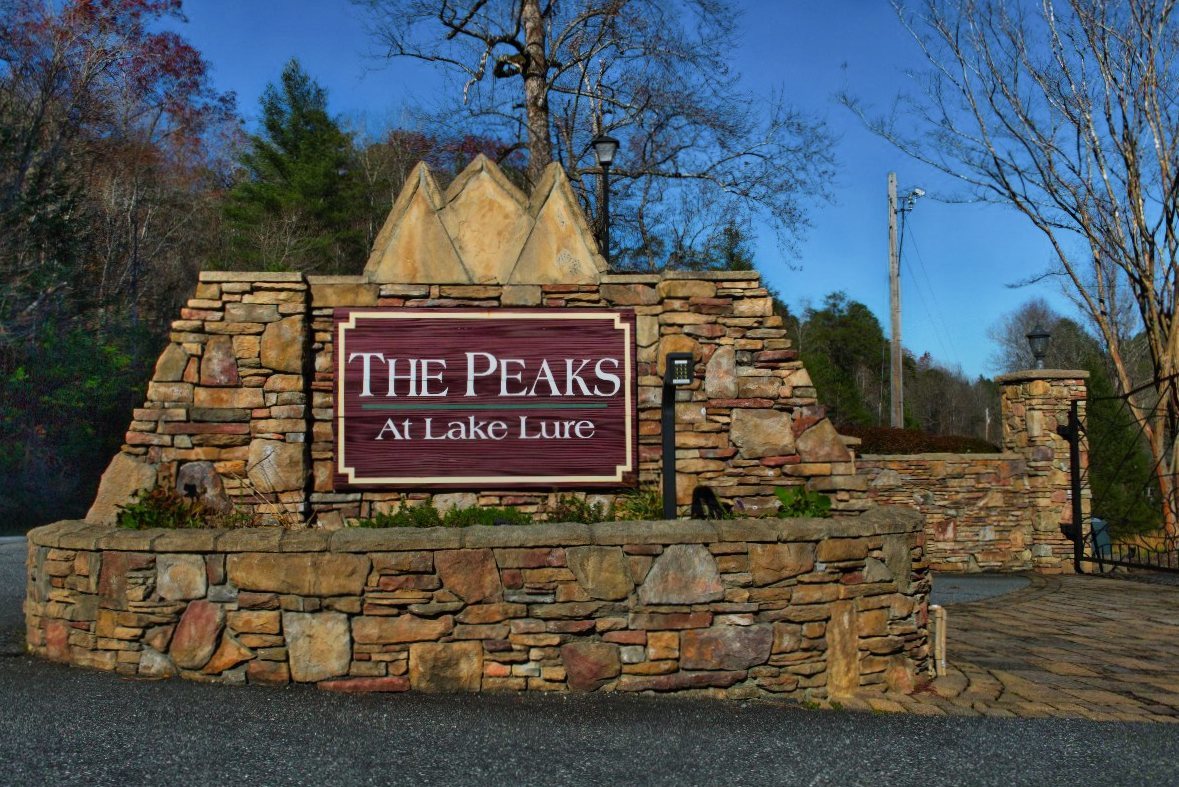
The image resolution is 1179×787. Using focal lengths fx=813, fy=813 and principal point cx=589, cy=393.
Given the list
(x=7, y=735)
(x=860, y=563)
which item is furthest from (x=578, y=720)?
(x=7, y=735)

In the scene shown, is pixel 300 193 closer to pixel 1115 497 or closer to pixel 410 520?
pixel 410 520

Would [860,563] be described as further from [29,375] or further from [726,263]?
[29,375]

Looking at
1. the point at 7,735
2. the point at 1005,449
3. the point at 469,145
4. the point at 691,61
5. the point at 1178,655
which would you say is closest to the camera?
the point at 7,735

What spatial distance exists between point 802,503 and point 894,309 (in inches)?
603

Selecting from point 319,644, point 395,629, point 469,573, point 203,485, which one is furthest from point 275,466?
point 469,573

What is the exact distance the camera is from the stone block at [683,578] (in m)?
4.62

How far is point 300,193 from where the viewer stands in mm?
21406

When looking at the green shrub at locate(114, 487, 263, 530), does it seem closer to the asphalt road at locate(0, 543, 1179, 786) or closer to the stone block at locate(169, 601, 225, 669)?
the stone block at locate(169, 601, 225, 669)

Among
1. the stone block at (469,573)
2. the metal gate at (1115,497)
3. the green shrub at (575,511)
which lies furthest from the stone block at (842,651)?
the metal gate at (1115,497)

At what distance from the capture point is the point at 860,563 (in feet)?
15.9

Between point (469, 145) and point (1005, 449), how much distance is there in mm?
11435

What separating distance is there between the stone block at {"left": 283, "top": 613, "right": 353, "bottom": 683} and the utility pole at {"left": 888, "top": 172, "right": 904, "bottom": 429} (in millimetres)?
15905

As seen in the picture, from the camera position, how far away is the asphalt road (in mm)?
3525

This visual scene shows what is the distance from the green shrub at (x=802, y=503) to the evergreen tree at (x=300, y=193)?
1560cm
